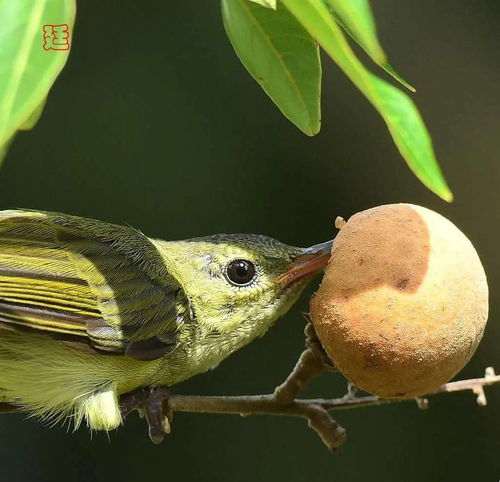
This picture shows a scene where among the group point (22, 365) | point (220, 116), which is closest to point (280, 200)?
point (220, 116)

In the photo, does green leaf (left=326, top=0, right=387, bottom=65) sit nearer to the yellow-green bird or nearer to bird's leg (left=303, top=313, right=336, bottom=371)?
bird's leg (left=303, top=313, right=336, bottom=371)

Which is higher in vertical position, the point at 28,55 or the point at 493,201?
the point at 28,55

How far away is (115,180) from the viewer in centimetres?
572

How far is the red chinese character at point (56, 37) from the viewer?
155 centimetres

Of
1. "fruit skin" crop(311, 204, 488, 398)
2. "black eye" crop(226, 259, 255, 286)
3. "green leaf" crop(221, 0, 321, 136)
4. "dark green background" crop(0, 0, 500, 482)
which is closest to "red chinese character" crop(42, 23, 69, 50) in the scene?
"green leaf" crop(221, 0, 321, 136)

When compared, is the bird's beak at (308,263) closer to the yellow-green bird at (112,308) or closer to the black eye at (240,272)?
the yellow-green bird at (112,308)

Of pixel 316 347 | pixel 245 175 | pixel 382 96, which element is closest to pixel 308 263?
pixel 316 347

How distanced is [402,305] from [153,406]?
103 cm

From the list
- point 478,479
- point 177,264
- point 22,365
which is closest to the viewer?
point 22,365

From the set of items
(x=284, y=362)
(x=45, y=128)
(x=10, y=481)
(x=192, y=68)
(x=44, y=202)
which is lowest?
(x=10, y=481)

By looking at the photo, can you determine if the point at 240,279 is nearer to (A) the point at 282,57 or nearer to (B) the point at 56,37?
(A) the point at 282,57

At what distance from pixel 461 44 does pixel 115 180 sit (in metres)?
2.15

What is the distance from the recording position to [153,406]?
9.57 feet

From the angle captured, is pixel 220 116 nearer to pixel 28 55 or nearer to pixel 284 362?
pixel 284 362
